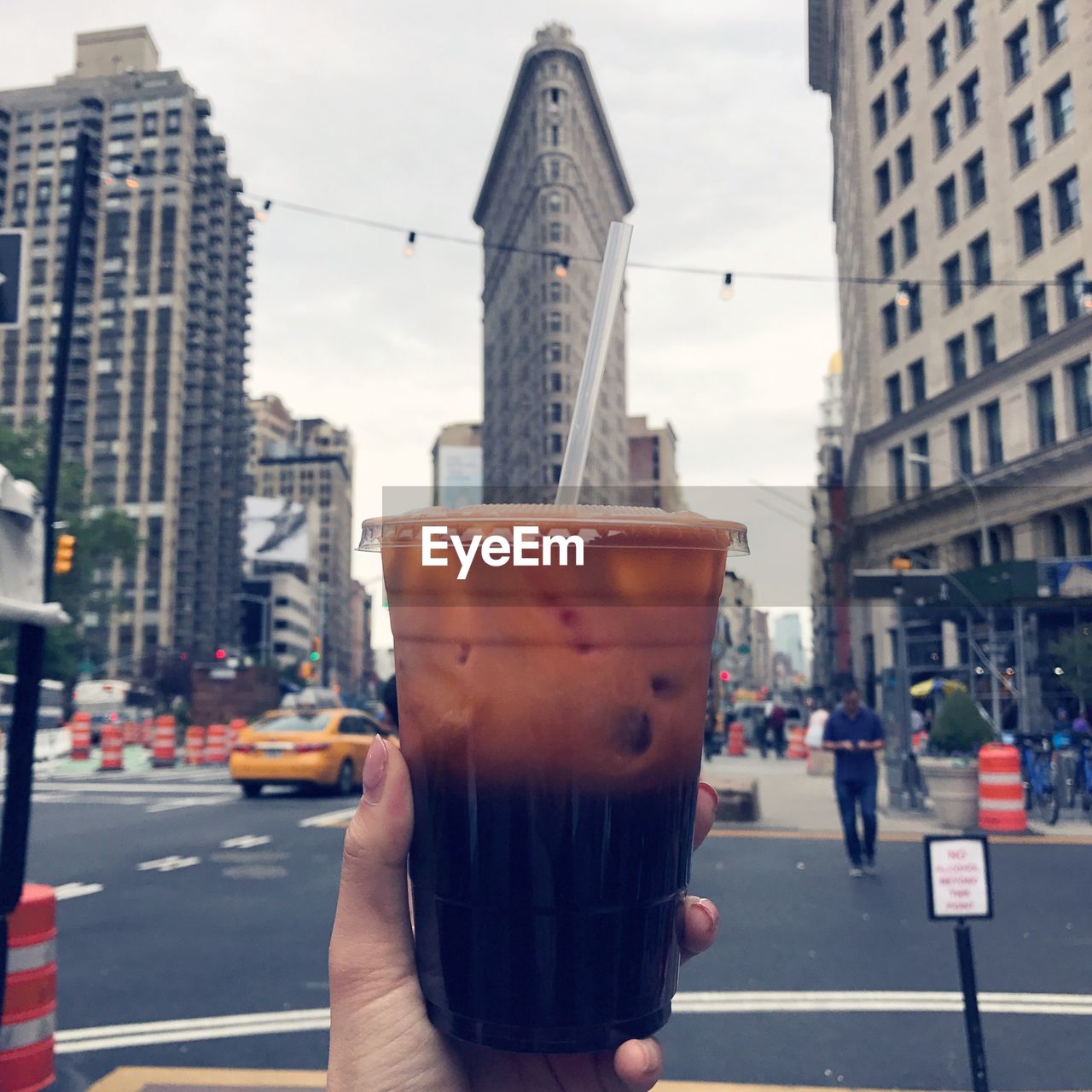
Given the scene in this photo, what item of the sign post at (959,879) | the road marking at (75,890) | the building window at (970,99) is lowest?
the road marking at (75,890)

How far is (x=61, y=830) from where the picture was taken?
12461 mm

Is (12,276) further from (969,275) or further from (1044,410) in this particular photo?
(969,275)

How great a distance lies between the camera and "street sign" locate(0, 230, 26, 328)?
17.5 ft

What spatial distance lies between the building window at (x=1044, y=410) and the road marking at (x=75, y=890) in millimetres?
26053

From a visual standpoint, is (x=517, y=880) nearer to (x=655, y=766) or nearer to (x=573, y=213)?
(x=655, y=766)

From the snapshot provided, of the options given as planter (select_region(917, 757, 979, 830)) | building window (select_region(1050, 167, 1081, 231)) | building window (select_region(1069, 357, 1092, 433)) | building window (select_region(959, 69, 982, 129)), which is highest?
building window (select_region(959, 69, 982, 129))

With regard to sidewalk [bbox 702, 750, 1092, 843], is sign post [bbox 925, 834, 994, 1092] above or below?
above

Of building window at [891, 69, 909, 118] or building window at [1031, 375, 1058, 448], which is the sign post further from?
building window at [891, 69, 909, 118]

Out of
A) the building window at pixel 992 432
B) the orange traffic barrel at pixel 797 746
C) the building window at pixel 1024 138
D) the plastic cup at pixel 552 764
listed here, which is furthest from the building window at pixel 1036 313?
the plastic cup at pixel 552 764

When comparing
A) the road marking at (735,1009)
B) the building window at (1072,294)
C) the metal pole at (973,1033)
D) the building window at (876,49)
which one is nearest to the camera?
the metal pole at (973,1033)

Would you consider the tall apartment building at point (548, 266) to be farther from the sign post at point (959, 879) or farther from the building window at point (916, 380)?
the sign post at point (959, 879)

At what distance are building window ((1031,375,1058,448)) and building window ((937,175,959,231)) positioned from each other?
22.5 ft

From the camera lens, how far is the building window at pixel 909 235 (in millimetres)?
35688

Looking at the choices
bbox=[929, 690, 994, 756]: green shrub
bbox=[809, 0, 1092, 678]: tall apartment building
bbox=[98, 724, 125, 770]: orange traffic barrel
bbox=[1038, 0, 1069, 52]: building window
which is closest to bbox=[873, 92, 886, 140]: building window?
bbox=[809, 0, 1092, 678]: tall apartment building
